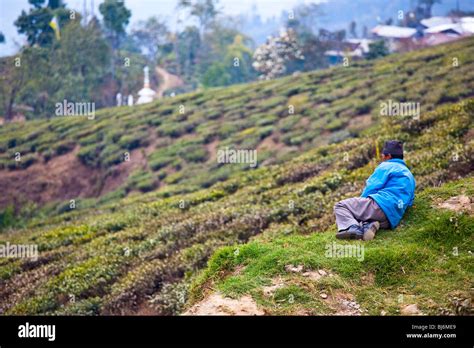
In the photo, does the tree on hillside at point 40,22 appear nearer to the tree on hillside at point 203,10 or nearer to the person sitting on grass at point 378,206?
the tree on hillside at point 203,10

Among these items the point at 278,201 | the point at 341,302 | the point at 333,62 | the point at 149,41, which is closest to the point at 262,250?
the point at 341,302

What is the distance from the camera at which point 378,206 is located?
29.1 ft

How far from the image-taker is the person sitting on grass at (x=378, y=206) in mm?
8844

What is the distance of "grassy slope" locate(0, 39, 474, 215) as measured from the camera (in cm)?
2722

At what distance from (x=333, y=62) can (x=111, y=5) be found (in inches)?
1221

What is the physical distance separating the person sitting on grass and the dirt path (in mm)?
66830

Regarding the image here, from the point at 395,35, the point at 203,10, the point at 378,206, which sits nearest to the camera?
the point at 378,206

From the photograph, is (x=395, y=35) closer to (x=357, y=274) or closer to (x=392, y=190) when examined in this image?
(x=392, y=190)

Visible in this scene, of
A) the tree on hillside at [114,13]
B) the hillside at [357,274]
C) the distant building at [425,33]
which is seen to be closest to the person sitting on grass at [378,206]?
the hillside at [357,274]

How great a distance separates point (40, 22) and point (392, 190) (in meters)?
60.3

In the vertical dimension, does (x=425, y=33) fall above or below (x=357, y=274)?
above

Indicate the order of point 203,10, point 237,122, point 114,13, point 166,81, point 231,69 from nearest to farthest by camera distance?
point 237,122, point 114,13, point 166,81, point 231,69, point 203,10

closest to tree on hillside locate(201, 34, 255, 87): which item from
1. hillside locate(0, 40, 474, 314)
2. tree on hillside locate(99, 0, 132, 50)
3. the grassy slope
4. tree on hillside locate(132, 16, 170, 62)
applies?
tree on hillside locate(99, 0, 132, 50)
